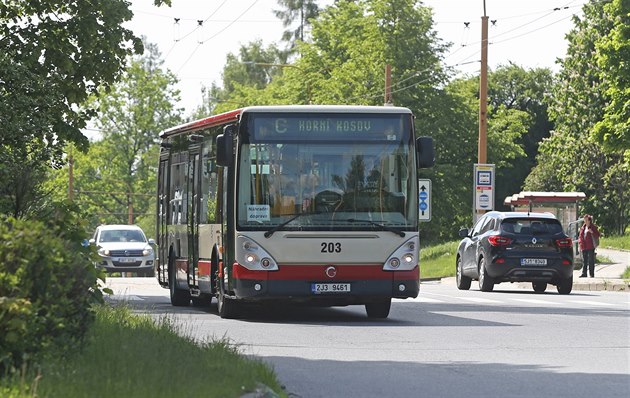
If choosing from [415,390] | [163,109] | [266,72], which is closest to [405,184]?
[415,390]

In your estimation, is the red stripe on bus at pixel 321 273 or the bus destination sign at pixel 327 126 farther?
the bus destination sign at pixel 327 126

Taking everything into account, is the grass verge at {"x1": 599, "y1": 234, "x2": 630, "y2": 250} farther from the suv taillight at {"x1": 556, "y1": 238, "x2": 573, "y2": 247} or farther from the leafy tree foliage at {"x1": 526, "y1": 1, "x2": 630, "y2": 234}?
the suv taillight at {"x1": 556, "y1": 238, "x2": 573, "y2": 247}

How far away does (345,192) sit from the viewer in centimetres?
1977

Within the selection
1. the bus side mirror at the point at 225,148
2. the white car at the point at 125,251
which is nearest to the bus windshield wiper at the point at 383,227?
the bus side mirror at the point at 225,148

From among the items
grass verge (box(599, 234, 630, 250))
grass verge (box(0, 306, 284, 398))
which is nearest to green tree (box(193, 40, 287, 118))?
grass verge (box(599, 234, 630, 250))

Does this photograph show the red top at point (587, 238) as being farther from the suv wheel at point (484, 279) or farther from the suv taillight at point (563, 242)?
the suv taillight at point (563, 242)

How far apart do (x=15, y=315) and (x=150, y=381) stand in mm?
958

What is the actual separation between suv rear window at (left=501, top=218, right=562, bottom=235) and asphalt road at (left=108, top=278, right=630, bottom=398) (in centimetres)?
630

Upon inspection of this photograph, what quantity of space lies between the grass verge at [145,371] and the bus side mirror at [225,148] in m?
6.18

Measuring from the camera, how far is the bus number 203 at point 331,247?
19781mm

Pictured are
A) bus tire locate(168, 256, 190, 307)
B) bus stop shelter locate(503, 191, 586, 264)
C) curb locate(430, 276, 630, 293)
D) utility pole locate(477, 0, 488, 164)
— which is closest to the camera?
bus tire locate(168, 256, 190, 307)

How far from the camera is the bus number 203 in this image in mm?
19781

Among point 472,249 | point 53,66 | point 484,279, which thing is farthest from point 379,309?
point 472,249

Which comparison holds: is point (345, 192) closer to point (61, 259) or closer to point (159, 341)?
point (159, 341)
